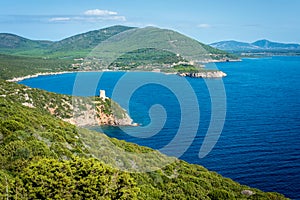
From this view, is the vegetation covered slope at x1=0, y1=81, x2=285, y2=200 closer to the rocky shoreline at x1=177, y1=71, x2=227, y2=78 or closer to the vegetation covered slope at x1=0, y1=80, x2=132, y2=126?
the vegetation covered slope at x1=0, y1=80, x2=132, y2=126

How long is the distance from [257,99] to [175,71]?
61.2m

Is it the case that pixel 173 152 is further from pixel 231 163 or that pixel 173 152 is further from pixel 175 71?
pixel 175 71

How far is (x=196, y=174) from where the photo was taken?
76.0ft

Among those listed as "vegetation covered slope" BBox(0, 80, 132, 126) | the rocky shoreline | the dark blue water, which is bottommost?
the dark blue water

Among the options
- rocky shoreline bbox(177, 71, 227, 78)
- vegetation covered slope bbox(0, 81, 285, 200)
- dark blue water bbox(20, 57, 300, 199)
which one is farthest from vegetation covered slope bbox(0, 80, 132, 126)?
rocky shoreline bbox(177, 71, 227, 78)

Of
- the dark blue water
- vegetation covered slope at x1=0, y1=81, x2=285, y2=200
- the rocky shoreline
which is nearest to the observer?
vegetation covered slope at x1=0, y1=81, x2=285, y2=200

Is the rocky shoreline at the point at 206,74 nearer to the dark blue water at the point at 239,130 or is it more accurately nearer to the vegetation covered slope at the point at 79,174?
the dark blue water at the point at 239,130

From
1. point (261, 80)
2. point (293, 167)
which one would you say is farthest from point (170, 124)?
point (261, 80)

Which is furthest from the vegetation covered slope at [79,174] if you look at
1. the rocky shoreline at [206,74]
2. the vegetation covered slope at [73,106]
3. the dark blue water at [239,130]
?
the rocky shoreline at [206,74]

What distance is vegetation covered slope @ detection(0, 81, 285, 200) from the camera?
35.4ft

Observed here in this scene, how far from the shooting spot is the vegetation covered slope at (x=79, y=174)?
1080cm

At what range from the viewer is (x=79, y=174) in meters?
11.5

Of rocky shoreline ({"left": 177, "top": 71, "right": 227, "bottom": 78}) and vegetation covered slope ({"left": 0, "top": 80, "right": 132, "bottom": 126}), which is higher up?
rocky shoreline ({"left": 177, "top": 71, "right": 227, "bottom": 78})

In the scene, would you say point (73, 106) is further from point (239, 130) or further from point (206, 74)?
point (206, 74)
